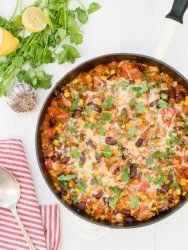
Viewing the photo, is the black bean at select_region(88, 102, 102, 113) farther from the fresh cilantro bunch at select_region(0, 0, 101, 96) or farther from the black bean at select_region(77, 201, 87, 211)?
the black bean at select_region(77, 201, 87, 211)

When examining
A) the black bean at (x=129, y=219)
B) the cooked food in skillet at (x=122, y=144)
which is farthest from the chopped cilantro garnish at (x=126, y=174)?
the black bean at (x=129, y=219)

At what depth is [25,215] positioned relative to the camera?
3826 mm

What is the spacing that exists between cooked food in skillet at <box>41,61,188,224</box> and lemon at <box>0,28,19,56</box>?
461 mm

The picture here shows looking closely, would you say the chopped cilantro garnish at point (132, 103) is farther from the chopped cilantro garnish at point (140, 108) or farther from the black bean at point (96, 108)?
the black bean at point (96, 108)

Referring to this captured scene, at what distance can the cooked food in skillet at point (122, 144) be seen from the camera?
361 cm

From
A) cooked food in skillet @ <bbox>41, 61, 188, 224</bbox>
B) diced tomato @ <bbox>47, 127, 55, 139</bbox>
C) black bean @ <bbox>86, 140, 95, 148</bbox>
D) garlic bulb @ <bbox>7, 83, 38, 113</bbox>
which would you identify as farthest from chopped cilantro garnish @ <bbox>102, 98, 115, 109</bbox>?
garlic bulb @ <bbox>7, 83, 38, 113</bbox>

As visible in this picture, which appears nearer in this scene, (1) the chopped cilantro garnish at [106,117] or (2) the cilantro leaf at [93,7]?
(1) the chopped cilantro garnish at [106,117]

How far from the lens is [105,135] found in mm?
3656

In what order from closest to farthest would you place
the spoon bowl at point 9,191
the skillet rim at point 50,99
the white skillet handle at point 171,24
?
the white skillet handle at point 171,24 < the skillet rim at point 50,99 < the spoon bowl at point 9,191

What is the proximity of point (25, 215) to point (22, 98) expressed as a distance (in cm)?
76

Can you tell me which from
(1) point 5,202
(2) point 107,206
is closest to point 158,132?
(2) point 107,206

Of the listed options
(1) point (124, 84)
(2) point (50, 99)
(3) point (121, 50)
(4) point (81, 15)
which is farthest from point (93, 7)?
(2) point (50, 99)

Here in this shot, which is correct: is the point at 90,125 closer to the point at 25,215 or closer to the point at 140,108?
the point at 140,108

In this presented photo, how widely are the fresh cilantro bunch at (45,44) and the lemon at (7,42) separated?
5 cm
